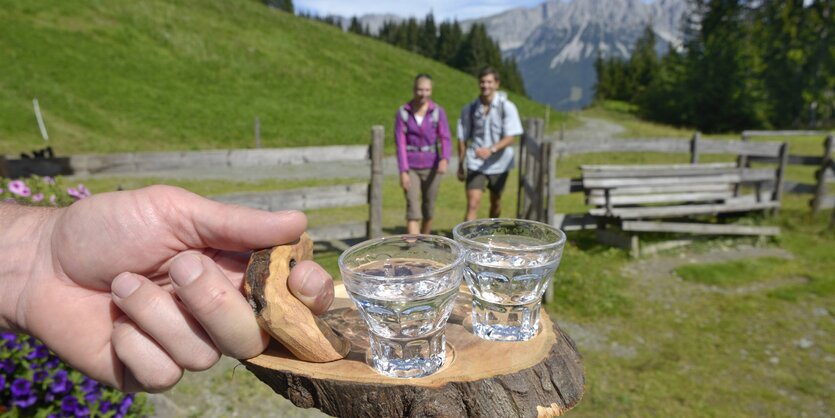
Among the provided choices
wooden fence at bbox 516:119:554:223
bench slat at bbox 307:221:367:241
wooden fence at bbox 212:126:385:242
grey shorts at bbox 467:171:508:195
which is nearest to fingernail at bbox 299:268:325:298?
wooden fence at bbox 212:126:385:242

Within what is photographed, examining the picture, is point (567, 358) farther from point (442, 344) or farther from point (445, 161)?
point (445, 161)

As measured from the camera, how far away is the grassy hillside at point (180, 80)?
19953mm

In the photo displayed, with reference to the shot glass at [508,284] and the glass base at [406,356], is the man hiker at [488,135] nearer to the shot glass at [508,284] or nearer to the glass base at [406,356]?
the shot glass at [508,284]

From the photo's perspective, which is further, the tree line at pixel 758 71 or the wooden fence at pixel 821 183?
the tree line at pixel 758 71

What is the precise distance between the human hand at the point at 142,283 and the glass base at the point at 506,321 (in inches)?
21.1

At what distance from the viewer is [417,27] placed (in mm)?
86188

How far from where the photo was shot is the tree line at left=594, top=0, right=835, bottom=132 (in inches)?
1506

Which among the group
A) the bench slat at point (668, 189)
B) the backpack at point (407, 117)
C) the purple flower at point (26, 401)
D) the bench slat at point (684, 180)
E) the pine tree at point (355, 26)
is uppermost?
the pine tree at point (355, 26)

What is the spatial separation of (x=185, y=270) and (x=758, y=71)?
1899 inches

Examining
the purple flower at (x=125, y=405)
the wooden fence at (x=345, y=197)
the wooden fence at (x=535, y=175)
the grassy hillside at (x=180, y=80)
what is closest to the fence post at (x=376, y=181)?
the wooden fence at (x=345, y=197)

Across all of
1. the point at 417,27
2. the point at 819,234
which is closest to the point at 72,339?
the point at 819,234

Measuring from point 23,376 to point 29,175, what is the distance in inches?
127

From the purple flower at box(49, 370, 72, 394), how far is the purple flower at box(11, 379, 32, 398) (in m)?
0.12

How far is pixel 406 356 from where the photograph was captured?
5.06 ft
